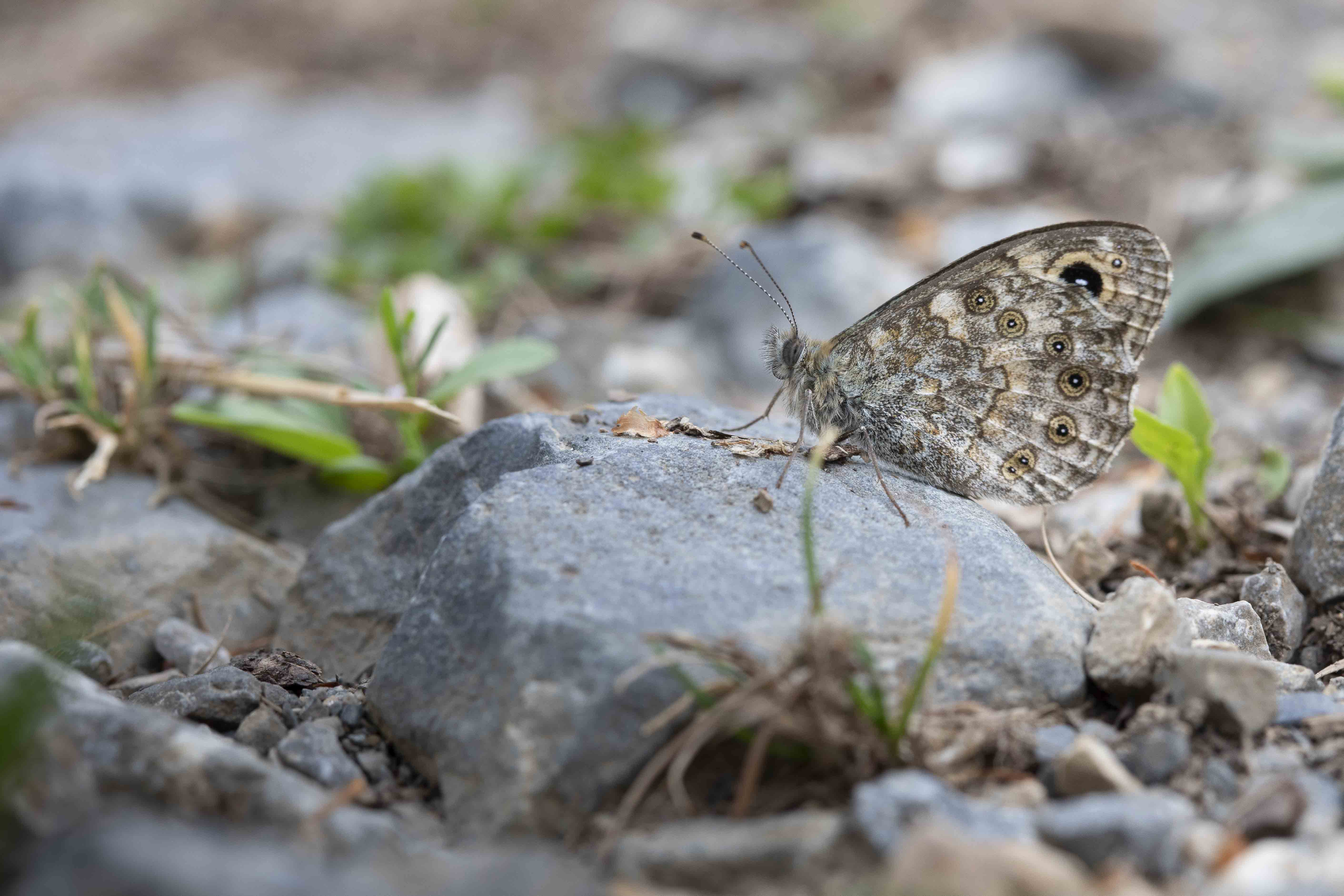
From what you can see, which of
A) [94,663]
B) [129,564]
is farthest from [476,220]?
[94,663]

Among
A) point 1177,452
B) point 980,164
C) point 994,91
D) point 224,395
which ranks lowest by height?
point 224,395

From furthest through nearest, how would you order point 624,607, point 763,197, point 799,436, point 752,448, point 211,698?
point 763,197, point 799,436, point 752,448, point 211,698, point 624,607

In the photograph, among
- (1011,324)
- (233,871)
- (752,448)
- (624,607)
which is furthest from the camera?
(1011,324)

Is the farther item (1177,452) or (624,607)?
(1177,452)

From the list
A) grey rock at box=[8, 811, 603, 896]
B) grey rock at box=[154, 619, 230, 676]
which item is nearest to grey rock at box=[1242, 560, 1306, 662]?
grey rock at box=[8, 811, 603, 896]

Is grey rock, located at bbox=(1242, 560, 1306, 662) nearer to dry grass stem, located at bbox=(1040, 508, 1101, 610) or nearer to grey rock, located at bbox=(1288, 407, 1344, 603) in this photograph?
grey rock, located at bbox=(1288, 407, 1344, 603)

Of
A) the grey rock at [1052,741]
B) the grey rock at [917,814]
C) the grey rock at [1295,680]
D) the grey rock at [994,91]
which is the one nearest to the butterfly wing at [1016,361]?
the grey rock at [1295,680]

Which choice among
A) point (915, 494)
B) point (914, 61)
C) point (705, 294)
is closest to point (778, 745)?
point (915, 494)

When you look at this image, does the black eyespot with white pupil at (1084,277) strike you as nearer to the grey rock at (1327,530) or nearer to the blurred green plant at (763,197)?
the grey rock at (1327,530)

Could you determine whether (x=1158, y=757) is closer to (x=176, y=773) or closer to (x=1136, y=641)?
(x=1136, y=641)
